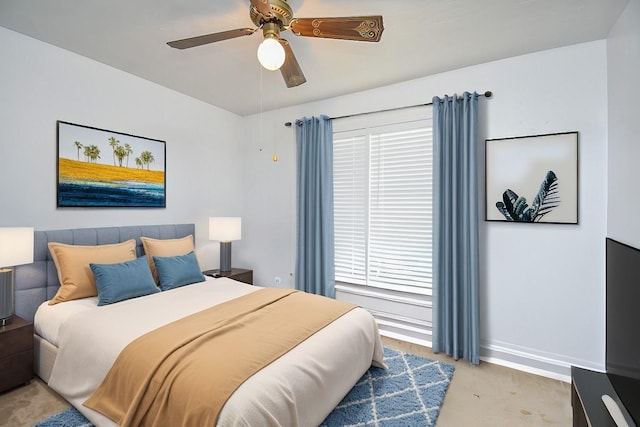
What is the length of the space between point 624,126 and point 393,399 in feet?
7.98

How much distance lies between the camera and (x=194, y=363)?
1.54m

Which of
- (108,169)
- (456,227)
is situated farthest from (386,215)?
(108,169)

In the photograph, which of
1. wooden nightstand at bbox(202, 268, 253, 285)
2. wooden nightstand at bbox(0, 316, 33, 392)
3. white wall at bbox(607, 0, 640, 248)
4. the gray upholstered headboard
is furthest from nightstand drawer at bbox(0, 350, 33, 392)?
white wall at bbox(607, 0, 640, 248)

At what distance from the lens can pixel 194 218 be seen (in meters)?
3.87

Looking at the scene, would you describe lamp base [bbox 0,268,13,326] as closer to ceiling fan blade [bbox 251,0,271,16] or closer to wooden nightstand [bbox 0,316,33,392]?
wooden nightstand [bbox 0,316,33,392]

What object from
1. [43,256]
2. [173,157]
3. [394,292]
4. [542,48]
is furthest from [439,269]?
[43,256]

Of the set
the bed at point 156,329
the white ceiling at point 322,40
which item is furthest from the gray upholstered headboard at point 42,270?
the white ceiling at point 322,40

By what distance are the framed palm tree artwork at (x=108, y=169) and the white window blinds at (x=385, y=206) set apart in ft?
6.76

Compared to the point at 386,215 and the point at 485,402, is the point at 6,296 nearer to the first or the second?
the point at 386,215

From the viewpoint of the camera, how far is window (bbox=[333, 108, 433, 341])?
3.18m

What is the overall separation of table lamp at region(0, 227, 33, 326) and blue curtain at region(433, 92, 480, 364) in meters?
3.32

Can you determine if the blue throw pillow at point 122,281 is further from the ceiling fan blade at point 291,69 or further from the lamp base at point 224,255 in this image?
the ceiling fan blade at point 291,69

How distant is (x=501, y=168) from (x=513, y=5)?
4.15ft

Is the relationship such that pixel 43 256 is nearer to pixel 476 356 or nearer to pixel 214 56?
pixel 214 56
